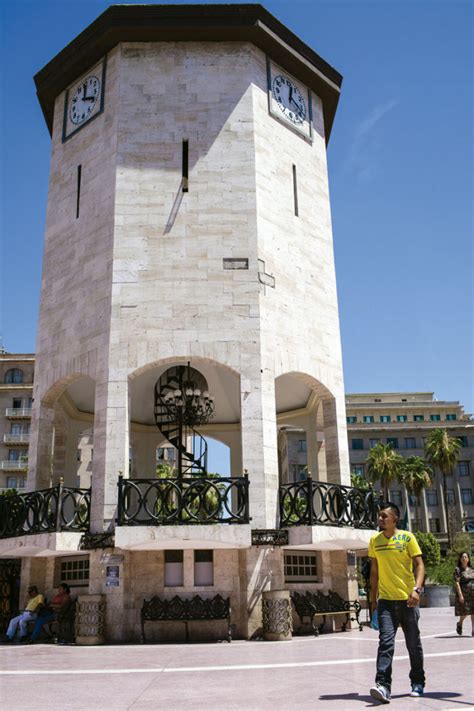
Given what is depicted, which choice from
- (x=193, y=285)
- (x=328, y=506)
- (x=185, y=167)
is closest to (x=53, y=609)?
(x=328, y=506)

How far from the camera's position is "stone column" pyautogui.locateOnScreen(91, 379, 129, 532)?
711 inches

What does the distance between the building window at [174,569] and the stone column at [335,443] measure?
575 cm

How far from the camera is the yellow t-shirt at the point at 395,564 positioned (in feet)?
26.5

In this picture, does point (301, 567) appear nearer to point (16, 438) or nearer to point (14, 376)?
point (16, 438)

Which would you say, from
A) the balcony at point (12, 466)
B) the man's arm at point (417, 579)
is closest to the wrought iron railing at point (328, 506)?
the man's arm at point (417, 579)

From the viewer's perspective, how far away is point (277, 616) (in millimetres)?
16422

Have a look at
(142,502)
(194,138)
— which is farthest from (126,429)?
(194,138)

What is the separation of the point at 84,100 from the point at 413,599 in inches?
838

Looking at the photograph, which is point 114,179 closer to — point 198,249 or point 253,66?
point 198,249

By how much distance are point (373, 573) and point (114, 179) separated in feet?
53.2

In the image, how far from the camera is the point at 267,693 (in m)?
8.16

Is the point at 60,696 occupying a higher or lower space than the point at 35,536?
lower

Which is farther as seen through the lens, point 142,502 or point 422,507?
point 422,507

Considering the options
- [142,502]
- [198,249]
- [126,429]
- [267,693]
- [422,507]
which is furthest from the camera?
[422,507]
